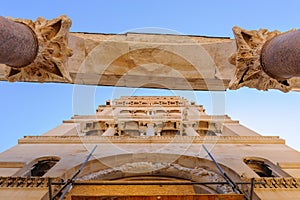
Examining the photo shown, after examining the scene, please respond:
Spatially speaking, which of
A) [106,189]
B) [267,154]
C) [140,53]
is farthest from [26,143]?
[267,154]

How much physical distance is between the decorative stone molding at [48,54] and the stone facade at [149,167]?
8.15 feet

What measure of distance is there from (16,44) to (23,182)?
13.1 feet

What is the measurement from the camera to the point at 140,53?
9.05 meters

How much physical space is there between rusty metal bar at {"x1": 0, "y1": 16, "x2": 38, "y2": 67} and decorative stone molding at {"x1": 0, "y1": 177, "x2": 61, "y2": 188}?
3235mm

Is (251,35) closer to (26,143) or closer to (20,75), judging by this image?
(20,75)

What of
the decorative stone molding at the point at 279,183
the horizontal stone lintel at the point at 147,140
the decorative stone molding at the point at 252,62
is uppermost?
the decorative stone molding at the point at 252,62

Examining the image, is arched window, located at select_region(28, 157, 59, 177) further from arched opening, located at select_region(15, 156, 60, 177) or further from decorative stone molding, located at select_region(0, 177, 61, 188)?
decorative stone molding, located at select_region(0, 177, 61, 188)

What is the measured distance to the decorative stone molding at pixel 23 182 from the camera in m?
7.23

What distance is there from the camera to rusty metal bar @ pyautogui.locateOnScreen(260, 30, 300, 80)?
503 centimetres

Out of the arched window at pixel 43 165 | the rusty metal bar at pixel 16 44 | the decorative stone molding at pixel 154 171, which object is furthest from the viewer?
the arched window at pixel 43 165

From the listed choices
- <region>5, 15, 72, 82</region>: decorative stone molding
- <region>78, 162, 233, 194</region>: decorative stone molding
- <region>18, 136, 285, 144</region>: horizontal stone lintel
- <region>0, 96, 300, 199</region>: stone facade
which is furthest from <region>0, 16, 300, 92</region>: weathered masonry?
<region>18, 136, 285, 144</region>: horizontal stone lintel

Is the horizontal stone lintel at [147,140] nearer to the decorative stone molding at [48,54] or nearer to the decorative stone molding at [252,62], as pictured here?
the decorative stone molding at [252,62]

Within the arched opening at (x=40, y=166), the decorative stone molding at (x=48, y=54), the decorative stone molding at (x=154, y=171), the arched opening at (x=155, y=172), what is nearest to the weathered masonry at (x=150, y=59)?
the decorative stone molding at (x=48, y=54)

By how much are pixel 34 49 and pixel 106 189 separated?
4.17 metres
